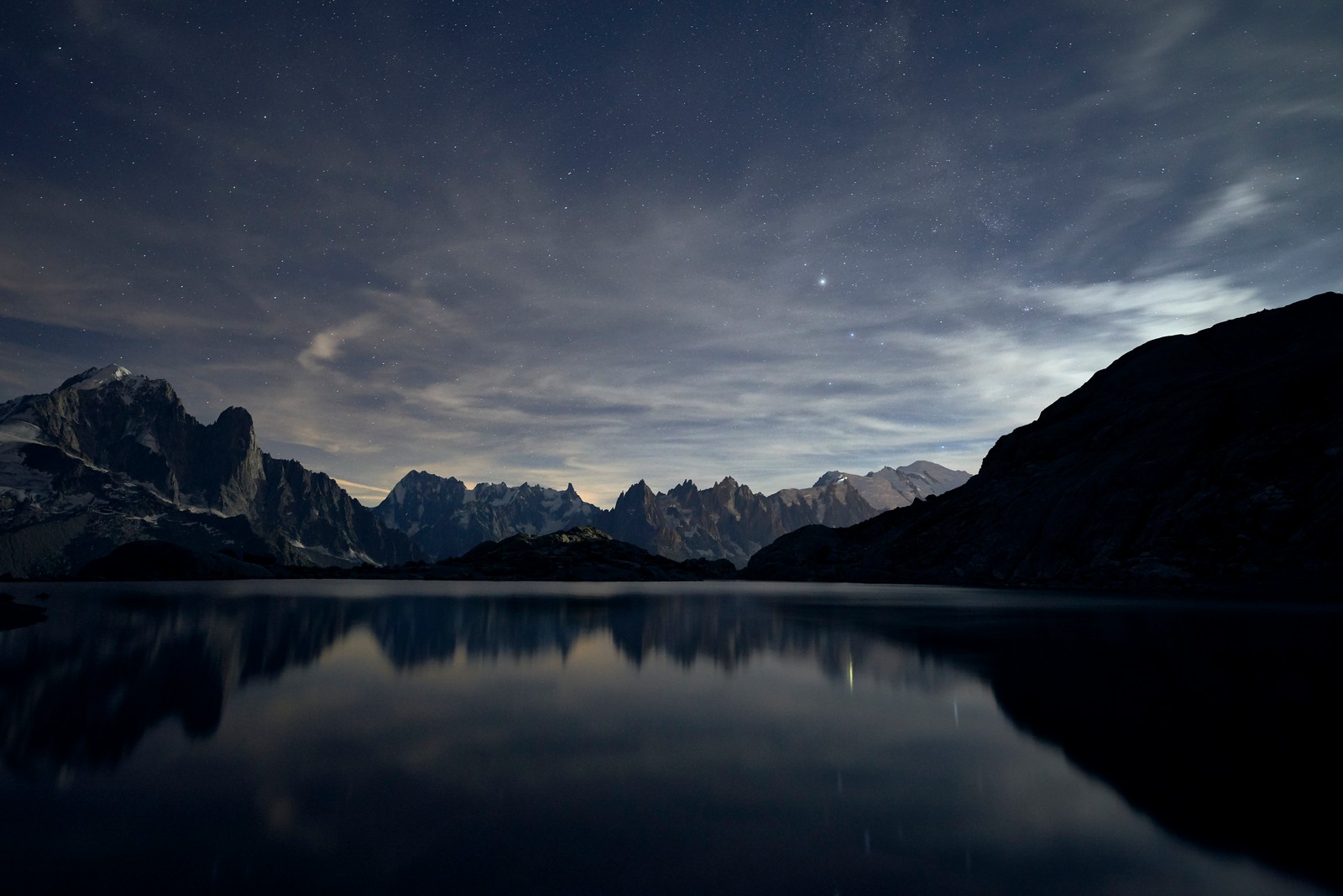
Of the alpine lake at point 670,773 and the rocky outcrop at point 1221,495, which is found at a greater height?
the rocky outcrop at point 1221,495

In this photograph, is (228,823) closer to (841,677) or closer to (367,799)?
(367,799)

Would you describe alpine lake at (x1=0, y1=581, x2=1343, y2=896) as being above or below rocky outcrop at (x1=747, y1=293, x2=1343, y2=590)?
below

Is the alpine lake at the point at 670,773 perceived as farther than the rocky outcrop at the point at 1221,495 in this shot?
No

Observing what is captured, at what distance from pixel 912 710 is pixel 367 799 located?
22.7 metres

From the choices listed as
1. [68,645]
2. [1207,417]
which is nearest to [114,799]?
[68,645]

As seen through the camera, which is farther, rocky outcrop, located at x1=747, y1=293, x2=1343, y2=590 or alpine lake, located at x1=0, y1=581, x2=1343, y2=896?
rocky outcrop, located at x1=747, y1=293, x2=1343, y2=590

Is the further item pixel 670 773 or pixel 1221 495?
pixel 1221 495

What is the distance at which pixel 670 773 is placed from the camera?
65.9ft

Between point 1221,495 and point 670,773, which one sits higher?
point 1221,495

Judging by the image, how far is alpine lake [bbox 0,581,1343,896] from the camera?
13.1 metres

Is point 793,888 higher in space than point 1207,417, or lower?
lower

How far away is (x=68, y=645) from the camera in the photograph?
45062mm

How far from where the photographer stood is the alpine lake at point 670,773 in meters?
13.1

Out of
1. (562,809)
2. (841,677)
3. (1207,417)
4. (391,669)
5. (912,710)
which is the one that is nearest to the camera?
(562,809)
